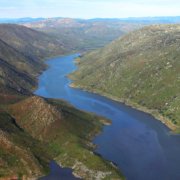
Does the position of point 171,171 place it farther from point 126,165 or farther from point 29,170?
point 29,170

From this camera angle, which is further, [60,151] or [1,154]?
[60,151]

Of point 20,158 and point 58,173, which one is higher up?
point 20,158

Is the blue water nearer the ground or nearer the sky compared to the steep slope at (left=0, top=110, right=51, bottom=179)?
nearer the ground

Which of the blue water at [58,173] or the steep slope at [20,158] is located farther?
the steep slope at [20,158]

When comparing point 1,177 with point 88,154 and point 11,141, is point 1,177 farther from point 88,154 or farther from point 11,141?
point 88,154

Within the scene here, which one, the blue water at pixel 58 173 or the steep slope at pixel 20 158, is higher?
the steep slope at pixel 20 158

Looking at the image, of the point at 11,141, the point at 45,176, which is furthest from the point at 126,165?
the point at 11,141

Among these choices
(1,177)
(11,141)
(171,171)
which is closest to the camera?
(1,177)

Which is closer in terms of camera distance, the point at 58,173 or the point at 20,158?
the point at 58,173

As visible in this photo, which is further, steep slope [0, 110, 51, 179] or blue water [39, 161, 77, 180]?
steep slope [0, 110, 51, 179]

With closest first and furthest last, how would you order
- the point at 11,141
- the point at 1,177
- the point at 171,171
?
the point at 1,177, the point at 171,171, the point at 11,141
